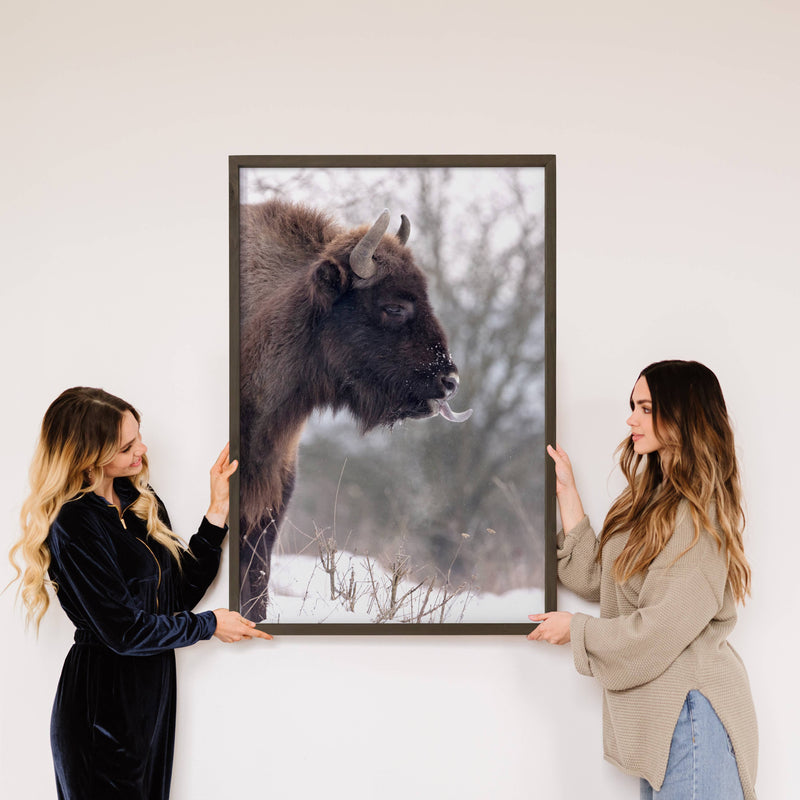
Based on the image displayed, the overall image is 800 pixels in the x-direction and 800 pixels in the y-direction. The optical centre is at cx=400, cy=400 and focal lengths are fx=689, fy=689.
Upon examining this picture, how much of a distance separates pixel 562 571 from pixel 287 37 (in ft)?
5.21

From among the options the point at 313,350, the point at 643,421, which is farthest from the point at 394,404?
the point at 643,421

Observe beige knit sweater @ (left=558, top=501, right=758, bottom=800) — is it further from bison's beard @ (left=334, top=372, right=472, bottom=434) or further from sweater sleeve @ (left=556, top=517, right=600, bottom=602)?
bison's beard @ (left=334, top=372, right=472, bottom=434)

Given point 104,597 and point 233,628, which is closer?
point 104,597

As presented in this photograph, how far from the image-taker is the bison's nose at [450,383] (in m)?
1.77

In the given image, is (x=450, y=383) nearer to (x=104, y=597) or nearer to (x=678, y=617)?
(x=678, y=617)

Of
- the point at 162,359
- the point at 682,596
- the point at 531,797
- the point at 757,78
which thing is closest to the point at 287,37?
the point at 162,359

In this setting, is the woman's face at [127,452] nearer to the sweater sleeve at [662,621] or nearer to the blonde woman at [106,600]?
the blonde woman at [106,600]

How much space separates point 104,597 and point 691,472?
4.49 ft

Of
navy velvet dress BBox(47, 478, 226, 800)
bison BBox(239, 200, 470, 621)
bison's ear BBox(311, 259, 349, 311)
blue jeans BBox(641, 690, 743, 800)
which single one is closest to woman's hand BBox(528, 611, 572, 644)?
blue jeans BBox(641, 690, 743, 800)

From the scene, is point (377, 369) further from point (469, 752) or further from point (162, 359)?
point (469, 752)

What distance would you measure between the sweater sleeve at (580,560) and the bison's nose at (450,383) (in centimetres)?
47

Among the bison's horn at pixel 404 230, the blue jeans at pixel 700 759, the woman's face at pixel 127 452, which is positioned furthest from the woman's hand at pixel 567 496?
the woman's face at pixel 127 452

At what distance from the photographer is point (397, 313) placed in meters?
1.77

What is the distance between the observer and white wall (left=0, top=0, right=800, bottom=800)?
184cm
